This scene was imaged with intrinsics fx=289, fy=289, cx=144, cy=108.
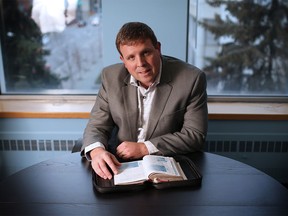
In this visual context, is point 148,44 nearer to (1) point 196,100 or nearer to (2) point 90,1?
(1) point 196,100

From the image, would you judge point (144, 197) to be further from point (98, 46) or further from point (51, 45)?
point (51, 45)

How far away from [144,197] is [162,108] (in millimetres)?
577

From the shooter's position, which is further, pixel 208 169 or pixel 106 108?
pixel 106 108

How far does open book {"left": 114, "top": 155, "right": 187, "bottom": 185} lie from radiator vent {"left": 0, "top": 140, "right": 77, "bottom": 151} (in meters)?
1.10

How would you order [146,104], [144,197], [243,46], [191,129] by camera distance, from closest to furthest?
[144,197]
[191,129]
[146,104]
[243,46]

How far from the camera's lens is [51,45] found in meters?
2.39

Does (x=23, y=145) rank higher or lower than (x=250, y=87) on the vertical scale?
lower

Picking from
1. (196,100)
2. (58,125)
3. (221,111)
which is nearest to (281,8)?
(221,111)

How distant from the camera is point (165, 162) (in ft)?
3.99

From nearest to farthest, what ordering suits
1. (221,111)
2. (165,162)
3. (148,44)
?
(165,162), (148,44), (221,111)

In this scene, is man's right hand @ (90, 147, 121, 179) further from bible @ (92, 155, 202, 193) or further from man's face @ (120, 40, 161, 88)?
man's face @ (120, 40, 161, 88)

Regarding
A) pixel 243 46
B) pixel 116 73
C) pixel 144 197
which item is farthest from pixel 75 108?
pixel 243 46

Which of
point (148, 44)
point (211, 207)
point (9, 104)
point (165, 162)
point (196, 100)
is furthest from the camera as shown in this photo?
point (9, 104)

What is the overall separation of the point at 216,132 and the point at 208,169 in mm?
953
